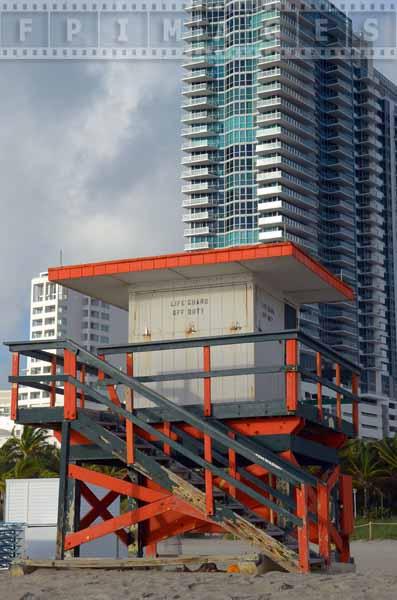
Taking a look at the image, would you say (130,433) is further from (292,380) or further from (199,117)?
(199,117)

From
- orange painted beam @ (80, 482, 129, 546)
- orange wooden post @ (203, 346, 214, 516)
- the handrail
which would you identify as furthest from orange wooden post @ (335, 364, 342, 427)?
orange painted beam @ (80, 482, 129, 546)

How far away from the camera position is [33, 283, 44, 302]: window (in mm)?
172000

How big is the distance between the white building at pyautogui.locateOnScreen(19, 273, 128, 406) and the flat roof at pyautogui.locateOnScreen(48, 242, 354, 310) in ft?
495

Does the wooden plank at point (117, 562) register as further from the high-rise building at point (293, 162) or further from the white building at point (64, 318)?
the white building at point (64, 318)

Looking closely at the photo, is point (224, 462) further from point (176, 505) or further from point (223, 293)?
point (223, 293)

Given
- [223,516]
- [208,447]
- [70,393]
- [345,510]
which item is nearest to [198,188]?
[345,510]

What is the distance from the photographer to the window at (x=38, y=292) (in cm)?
17200

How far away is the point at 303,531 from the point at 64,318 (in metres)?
158

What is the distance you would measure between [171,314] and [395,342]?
13817 cm

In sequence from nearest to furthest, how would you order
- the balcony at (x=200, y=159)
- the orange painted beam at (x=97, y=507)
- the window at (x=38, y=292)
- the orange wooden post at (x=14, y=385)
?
the orange wooden post at (x=14, y=385) < the orange painted beam at (x=97, y=507) < the balcony at (x=200, y=159) < the window at (x=38, y=292)

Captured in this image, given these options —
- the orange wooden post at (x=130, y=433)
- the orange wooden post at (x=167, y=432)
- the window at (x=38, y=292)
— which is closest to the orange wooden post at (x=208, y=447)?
the orange wooden post at (x=167, y=432)

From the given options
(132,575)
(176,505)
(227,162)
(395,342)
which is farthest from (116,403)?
(395,342)

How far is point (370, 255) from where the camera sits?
148 metres

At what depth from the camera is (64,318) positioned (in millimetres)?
170000
